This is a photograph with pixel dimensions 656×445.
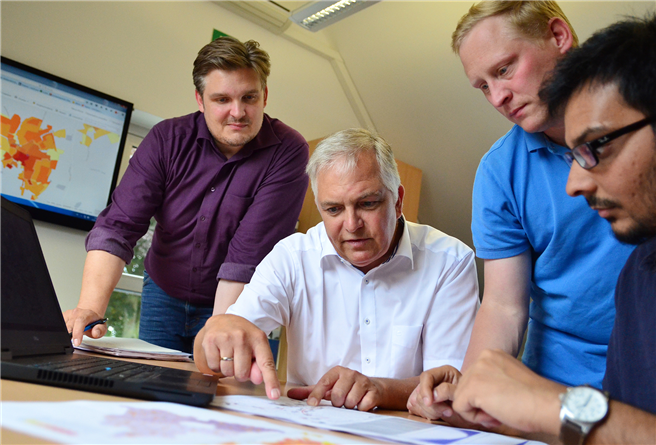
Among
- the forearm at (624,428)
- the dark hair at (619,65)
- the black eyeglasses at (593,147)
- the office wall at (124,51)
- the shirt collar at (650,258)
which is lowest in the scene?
the forearm at (624,428)

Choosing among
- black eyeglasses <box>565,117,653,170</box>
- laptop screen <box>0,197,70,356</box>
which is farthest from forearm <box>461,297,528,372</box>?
laptop screen <box>0,197,70,356</box>

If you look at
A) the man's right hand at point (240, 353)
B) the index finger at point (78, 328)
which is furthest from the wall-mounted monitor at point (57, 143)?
the man's right hand at point (240, 353)

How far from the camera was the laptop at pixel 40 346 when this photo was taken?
67cm

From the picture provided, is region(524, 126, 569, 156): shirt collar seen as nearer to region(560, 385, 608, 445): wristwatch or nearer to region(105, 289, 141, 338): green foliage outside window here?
region(560, 385, 608, 445): wristwatch

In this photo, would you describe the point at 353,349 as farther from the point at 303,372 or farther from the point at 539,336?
the point at 539,336

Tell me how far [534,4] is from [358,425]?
3.02 ft

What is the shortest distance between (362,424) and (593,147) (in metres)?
0.51

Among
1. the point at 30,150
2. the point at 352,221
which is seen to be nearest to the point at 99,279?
the point at 352,221

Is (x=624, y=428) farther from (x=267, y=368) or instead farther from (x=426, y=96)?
(x=426, y=96)

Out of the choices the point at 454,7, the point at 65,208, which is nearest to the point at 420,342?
the point at 65,208

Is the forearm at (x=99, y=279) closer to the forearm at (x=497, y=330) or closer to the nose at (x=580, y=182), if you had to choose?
the forearm at (x=497, y=330)

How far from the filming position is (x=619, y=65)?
2.51 feet

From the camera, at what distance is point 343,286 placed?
1514 millimetres

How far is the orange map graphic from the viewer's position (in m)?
2.61
